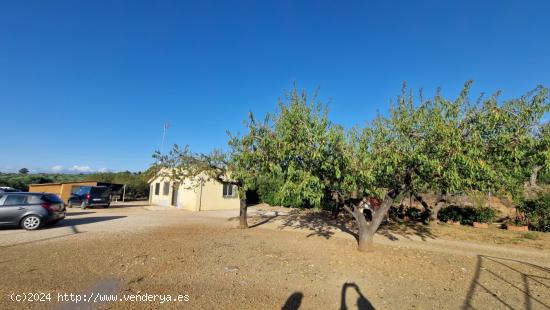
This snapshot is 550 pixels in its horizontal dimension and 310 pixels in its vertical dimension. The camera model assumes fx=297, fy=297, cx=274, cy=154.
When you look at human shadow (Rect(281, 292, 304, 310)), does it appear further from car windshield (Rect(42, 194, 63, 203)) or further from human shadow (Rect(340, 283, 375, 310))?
car windshield (Rect(42, 194, 63, 203))

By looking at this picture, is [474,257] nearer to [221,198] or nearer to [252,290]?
[252,290]

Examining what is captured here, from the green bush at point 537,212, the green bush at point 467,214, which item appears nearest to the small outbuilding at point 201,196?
the green bush at point 467,214

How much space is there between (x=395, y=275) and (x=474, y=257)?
141 inches

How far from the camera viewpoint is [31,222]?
10.9m

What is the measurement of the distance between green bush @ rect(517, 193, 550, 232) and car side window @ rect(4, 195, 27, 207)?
68.5 feet

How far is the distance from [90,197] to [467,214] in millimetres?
24135

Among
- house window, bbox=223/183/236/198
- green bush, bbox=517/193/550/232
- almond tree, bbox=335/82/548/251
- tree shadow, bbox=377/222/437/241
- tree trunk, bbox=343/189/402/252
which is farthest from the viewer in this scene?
house window, bbox=223/183/236/198

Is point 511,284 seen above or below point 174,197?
below

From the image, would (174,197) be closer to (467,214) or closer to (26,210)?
(26,210)

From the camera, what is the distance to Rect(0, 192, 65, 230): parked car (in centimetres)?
1068

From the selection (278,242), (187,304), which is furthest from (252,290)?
(278,242)

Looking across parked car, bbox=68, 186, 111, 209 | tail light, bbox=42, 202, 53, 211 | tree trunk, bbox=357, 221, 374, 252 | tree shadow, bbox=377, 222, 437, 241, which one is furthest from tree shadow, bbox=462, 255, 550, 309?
parked car, bbox=68, 186, 111, 209

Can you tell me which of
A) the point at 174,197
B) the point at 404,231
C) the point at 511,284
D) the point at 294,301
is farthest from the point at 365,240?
the point at 174,197

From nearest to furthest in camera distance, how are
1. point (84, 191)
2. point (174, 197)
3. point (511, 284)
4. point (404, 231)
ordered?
1. point (511, 284)
2. point (404, 231)
3. point (84, 191)
4. point (174, 197)
